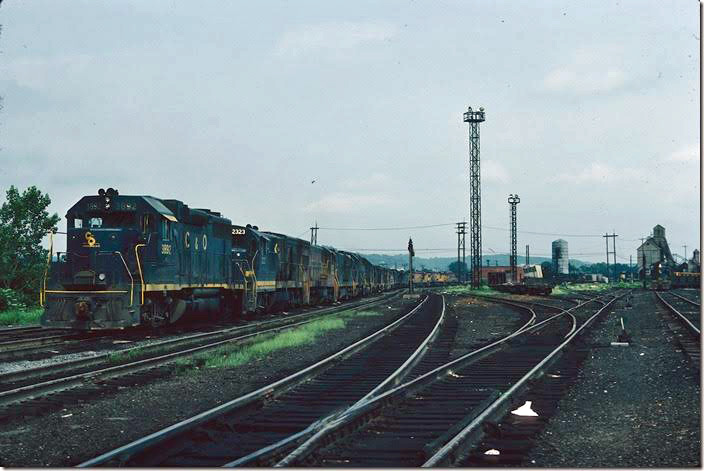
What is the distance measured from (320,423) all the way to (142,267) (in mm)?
11248

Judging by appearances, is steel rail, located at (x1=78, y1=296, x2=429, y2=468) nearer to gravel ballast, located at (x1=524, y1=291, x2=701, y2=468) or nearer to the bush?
gravel ballast, located at (x1=524, y1=291, x2=701, y2=468)

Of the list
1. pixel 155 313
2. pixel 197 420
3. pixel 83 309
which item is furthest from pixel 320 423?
pixel 155 313

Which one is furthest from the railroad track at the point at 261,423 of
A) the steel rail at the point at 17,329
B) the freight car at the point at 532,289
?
the freight car at the point at 532,289

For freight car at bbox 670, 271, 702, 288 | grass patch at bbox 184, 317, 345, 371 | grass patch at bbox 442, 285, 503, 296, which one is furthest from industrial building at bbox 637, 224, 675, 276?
grass patch at bbox 184, 317, 345, 371

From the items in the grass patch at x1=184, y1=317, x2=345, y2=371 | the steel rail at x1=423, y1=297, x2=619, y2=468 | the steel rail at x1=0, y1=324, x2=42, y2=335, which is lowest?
the steel rail at x1=0, y1=324, x2=42, y2=335

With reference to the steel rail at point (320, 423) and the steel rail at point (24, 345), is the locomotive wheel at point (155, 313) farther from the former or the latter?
the steel rail at point (320, 423)

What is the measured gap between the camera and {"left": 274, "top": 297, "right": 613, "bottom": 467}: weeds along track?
240 inches

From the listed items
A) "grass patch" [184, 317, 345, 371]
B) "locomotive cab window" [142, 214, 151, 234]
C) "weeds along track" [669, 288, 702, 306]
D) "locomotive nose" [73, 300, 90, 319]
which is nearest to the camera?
"grass patch" [184, 317, 345, 371]

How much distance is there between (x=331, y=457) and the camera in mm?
6203

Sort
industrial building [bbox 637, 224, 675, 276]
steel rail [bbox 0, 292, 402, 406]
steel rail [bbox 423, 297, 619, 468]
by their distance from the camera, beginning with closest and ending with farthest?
steel rail [bbox 423, 297, 619, 468], steel rail [bbox 0, 292, 402, 406], industrial building [bbox 637, 224, 675, 276]

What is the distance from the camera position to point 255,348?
15.3m

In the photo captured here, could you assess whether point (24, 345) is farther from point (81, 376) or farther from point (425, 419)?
point (425, 419)

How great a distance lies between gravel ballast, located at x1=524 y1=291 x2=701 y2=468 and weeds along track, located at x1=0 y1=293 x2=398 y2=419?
617 cm

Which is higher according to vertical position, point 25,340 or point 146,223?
point 146,223
